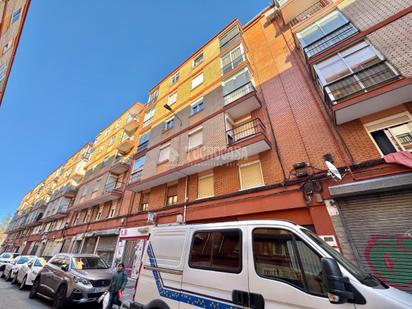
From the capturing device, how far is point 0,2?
14461 mm

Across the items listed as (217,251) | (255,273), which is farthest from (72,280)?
(255,273)

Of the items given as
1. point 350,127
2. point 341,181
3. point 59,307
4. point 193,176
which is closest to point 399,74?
point 350,127

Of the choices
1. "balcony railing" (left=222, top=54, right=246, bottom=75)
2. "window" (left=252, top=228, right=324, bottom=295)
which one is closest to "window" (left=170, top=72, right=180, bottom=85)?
"balcony railing" (left=222, top=54, right=246, bottom=75)

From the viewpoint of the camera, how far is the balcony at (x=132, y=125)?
63.4ft

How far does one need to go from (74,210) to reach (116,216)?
9.92m

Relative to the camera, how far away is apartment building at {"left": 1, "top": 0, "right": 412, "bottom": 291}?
5.60 m

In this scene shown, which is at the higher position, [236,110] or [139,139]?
[139,139]

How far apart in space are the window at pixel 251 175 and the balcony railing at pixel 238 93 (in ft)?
13.9

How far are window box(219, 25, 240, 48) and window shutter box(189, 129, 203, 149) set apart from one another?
7576mm

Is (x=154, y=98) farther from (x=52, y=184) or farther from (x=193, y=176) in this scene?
(x=52, y=184)

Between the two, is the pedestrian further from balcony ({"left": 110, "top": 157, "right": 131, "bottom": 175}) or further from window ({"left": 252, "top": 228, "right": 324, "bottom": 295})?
balcony ({"left": 110, "top": 157, "right": 131, "bottom": 175})

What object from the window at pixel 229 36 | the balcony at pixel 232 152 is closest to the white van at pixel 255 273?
Answer: the balcony at pixel 232 152

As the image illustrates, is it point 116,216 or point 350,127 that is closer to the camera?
point 350,127

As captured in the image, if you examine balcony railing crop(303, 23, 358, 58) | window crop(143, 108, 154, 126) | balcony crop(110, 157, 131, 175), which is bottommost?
balcony crop(110, 157, 131, 175)
